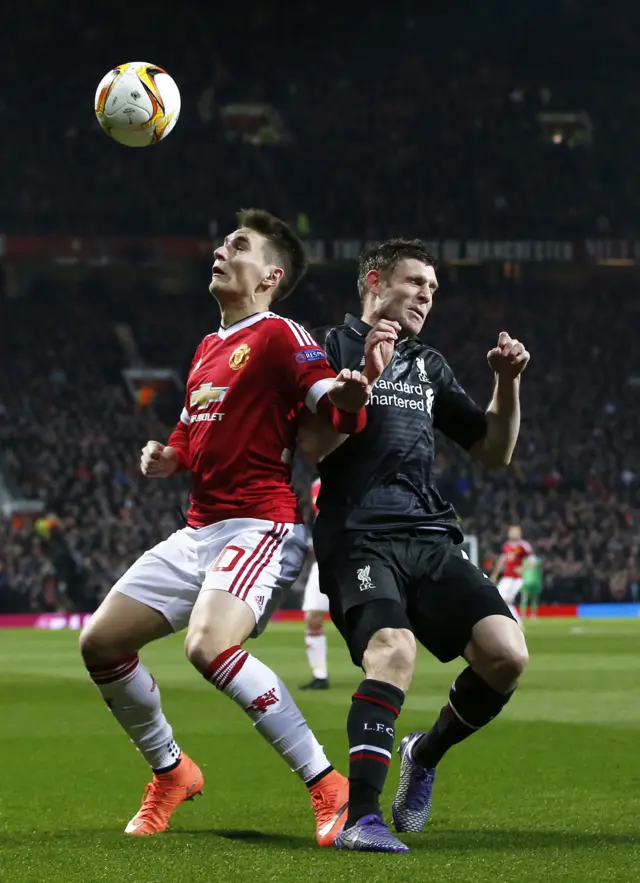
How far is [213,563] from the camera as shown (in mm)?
4992

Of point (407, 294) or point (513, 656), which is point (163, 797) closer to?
point (513, 656)

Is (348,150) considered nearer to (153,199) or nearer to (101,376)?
(153,199)

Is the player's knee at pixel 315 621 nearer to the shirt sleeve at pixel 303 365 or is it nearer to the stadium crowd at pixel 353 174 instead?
the shirt sleeve at pixel 303 365

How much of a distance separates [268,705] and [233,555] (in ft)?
1.85

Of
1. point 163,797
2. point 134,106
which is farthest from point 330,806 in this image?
point 134,106

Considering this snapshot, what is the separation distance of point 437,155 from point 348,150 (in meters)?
2.66

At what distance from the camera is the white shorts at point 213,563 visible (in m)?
4.95

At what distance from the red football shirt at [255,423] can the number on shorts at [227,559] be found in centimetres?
19

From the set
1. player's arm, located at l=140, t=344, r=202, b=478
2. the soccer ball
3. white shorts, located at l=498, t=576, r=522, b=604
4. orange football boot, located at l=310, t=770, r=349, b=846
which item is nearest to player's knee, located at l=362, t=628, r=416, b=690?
orange football boot, located at l=310, t=770, r=349, b=846

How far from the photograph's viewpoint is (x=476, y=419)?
18.1 ft

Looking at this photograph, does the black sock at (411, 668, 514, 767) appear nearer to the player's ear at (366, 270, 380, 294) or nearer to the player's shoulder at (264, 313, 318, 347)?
the player's shoulder at (264, 313, 318, 347)

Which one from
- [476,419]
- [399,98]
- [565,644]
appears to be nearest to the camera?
[476,419]

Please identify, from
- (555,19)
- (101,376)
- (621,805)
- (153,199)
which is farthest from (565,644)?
(555,19)

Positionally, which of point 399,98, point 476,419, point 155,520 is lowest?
point 155,520
